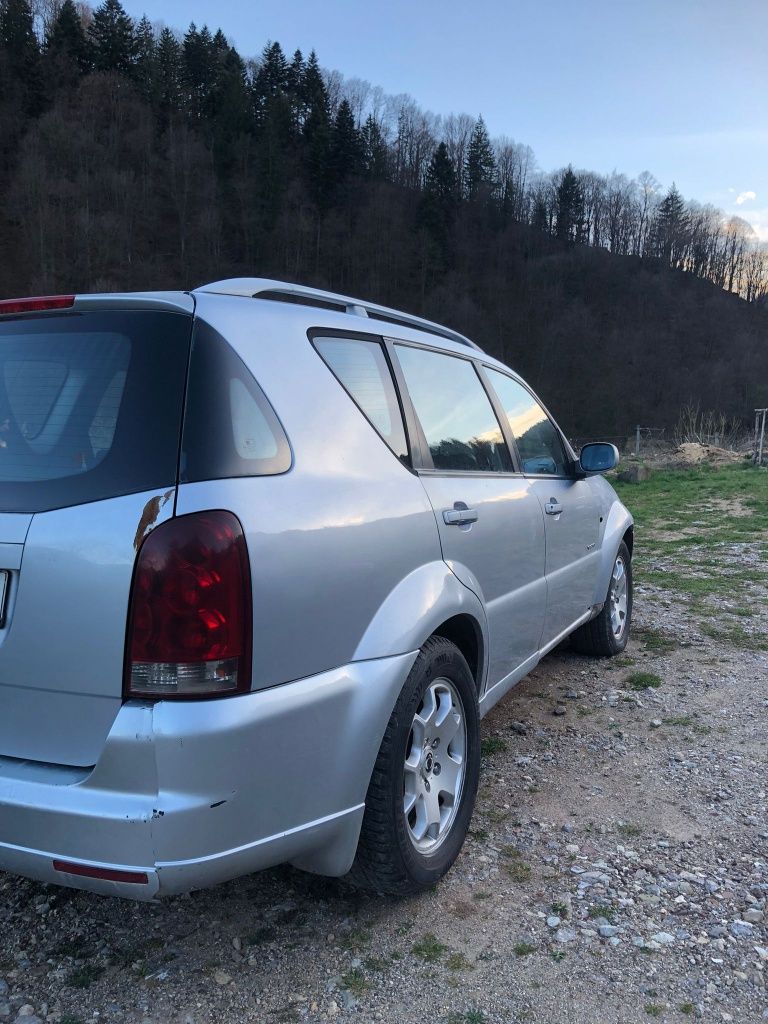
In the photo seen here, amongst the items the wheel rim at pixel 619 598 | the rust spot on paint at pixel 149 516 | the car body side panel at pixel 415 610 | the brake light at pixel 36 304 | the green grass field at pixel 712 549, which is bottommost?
the green grass field at pixel 712 549

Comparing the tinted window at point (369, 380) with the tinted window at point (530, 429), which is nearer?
the tinted window at point (369, 380)

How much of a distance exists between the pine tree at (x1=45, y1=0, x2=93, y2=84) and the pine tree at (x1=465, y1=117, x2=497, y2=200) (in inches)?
1394

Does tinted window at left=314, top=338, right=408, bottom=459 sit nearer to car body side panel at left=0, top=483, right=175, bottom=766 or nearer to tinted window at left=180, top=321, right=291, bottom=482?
tinted window at left=180, top=321, right=291, bottom=482

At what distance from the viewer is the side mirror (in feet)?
13.8

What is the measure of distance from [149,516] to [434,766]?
1.37 metres

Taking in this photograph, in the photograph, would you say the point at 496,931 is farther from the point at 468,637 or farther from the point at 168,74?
the point at 168,74

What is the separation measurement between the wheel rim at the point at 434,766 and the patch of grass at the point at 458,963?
12.3 inches

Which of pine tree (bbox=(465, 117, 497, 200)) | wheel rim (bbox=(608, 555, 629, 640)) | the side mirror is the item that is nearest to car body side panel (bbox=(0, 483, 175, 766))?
the side mirror

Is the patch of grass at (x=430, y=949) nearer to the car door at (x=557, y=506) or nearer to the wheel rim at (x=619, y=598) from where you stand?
the car door at (x=557, y=506)

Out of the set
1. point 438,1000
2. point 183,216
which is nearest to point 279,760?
point 438,1000

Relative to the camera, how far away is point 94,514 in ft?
5.80

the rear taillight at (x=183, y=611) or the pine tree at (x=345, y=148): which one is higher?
the pine tree at (x=345, y=148)

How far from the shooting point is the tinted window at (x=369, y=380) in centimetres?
238

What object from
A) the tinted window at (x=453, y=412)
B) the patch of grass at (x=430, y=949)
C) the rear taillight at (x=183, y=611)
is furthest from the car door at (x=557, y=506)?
the rear taillight at (x=183, y=611)
